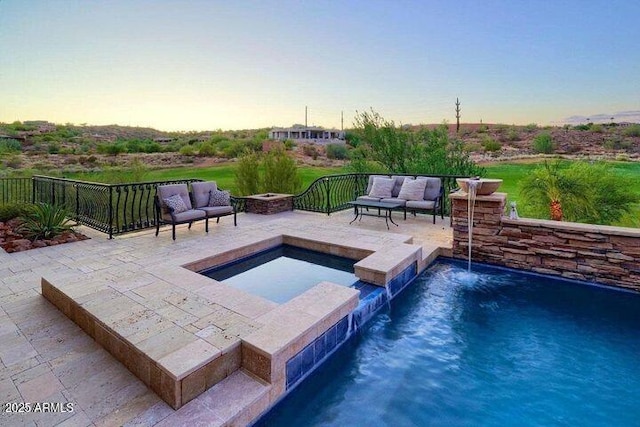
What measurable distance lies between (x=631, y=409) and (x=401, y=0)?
9.09 m

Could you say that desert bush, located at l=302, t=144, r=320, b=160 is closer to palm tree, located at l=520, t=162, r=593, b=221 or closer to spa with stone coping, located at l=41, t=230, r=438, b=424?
palm tree, located at l=520, t=162, r=593, b=221

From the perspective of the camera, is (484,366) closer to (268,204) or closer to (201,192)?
(201,192)

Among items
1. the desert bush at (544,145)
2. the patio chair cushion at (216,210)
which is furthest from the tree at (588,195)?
the desert bush at (544,145)

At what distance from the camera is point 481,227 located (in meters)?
4.63

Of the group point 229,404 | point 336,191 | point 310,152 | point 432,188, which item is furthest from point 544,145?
point 229,404

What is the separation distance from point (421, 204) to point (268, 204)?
3233mm

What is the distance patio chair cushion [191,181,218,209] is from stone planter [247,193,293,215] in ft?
4.81

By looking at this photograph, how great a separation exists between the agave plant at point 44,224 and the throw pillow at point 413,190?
5.94m

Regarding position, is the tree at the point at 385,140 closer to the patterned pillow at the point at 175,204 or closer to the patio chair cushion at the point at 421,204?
the patio chair cushion at the point at 421,204

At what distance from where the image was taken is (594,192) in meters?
6.38

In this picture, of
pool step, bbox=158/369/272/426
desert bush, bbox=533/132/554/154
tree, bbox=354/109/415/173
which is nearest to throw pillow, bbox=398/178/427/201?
tree, bbox=354/109/415/173

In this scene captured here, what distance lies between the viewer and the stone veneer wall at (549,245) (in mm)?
3826

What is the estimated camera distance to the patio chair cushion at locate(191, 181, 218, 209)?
6.03 metres

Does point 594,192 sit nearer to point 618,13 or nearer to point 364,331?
point 618,13
